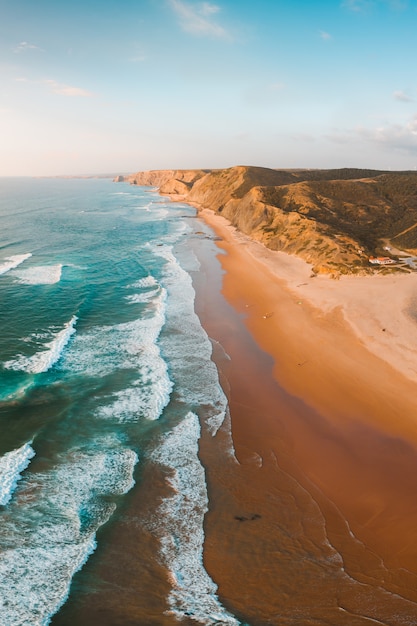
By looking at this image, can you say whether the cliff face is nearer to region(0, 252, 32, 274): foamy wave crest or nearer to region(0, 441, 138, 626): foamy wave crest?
region(0, 441, 138, 626): foamy wave crest

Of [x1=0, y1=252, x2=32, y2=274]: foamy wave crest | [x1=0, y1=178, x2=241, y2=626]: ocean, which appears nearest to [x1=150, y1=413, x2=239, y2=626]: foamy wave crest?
[x1=0, y1=178, x2=241, y2=626]: ocean

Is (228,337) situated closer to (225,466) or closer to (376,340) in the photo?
(376,340)

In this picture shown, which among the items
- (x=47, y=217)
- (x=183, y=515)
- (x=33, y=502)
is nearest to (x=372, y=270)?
(x=183, y=515)

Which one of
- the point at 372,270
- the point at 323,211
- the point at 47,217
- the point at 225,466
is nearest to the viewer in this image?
the point at 225,466

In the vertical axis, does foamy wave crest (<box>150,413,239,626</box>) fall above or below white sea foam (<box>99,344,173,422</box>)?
below

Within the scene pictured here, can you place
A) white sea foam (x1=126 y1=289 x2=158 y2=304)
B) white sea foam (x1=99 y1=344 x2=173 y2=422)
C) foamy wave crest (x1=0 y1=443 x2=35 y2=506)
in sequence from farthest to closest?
white sea foam (x1=126 y1=289 x2=158 y2=304), white sea foam (x1=99 y1=344 x2=173 y2=422), foamy wave crest (x1=0 y1=443 x2=35 y2=506)

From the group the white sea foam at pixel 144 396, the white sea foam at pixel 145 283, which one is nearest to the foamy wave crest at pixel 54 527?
the white sea foam at pixel 144 396

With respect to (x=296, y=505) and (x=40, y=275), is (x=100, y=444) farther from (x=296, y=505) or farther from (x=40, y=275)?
(x=40, y=275)
